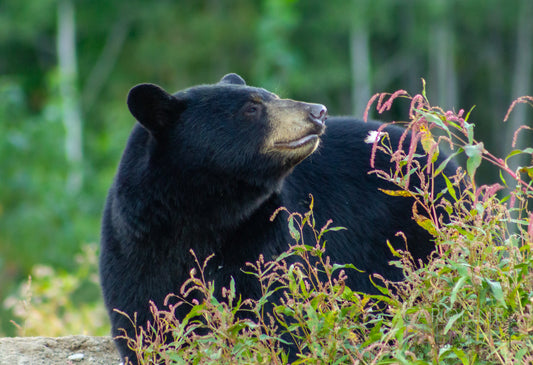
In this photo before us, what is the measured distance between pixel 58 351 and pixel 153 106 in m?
1.59

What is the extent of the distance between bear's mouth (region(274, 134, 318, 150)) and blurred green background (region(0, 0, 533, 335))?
24.9 meters

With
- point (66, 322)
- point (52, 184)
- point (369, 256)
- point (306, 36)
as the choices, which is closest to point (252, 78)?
point (306, 36)

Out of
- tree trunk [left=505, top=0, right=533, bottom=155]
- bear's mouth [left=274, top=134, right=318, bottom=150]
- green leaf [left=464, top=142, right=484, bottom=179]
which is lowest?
tree trunk [left=505, top=0, right=533, bottom=155]

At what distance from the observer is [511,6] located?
35.1 metres

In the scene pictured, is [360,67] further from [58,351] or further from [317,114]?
[317,114]

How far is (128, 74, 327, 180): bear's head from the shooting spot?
14.0 feet

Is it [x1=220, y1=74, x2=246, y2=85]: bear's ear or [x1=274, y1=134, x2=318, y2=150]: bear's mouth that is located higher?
[x1=220, y1=74, x2=246, y2=85]: bear's ear

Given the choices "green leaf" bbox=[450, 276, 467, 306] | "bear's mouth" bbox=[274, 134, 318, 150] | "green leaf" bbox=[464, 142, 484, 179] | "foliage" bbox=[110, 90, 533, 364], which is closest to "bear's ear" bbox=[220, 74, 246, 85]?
"bear's mouth" bbox=[274, 134, 318, 150]

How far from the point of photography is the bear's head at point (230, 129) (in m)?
4.27

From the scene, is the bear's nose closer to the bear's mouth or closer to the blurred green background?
the bear's mouth

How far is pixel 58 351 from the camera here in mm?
4945

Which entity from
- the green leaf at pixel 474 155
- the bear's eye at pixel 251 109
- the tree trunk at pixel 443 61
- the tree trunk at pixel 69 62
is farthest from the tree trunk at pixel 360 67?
the green leaf at pixel 474 155

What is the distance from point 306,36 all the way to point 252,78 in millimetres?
3629

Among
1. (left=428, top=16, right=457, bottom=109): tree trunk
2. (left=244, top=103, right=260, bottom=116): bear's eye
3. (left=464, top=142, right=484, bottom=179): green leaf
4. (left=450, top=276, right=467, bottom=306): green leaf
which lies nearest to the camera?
(left=450, top=276, right=467, bottom=306): green leaf
